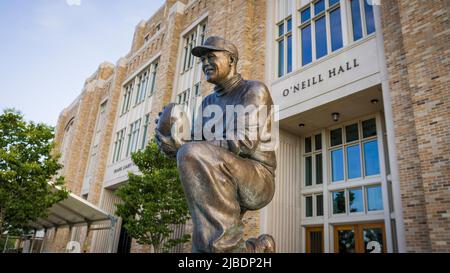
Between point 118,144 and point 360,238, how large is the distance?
1788 cm

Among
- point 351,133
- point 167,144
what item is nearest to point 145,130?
point 351,133

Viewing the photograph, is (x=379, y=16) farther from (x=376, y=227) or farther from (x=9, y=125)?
(x=9, y=125)

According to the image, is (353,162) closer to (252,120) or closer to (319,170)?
(319,170)

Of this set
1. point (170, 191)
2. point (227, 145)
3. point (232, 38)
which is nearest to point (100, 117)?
point (232, 38)

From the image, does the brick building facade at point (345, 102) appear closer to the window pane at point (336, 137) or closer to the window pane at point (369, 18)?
the window pane at point (369, 18)

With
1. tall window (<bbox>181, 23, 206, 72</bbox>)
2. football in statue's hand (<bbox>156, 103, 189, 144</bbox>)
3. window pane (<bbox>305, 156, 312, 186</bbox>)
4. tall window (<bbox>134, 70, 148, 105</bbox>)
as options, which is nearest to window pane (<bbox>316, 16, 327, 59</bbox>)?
window pane (<bbox>305, 156, 312, 186</bbox>)

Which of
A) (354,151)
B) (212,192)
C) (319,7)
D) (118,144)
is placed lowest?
(212,192)

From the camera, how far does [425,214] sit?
7773mm

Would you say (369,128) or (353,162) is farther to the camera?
(353,162)

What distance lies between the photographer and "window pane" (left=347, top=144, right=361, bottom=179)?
11766 millimetres

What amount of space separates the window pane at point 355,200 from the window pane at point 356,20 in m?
5.12

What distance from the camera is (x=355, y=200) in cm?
1146

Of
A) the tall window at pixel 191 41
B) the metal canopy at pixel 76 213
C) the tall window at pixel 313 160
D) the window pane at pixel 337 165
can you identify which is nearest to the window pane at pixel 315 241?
the tall window at pixel 313 160

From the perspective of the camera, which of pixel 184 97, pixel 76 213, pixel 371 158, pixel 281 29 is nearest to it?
pixel 371 158
